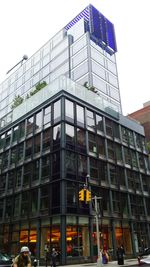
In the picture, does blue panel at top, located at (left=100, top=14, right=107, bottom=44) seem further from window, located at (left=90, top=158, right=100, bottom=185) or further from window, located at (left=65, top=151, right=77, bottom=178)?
window, located at (left=65, top=151, right=77, bottom=178)

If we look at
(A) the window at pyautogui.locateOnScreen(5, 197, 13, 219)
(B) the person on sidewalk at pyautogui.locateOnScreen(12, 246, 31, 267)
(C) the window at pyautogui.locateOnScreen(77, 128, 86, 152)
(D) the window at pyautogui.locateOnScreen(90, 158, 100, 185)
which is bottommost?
(B) the person on sidewalk at pyautogui.locateOnScreen(12, 246, 31, 267)

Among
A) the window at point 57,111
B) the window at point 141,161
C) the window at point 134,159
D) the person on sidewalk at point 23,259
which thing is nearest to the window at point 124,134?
the window at point 134,159

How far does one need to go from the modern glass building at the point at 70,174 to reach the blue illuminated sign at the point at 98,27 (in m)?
29.4

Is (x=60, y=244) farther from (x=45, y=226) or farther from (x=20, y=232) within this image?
(x=20, y=232)

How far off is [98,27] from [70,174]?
1909 inches

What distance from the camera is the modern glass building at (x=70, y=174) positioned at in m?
30.4

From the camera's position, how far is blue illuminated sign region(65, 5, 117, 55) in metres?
66.9

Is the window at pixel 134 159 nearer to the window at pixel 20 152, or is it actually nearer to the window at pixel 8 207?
the window at pixel 20 152

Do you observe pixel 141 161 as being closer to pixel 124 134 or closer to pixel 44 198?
pixel 124 134

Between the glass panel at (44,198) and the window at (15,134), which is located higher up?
the window at (15,134)

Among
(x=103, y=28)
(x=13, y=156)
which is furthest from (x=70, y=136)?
(x=103, y=28)

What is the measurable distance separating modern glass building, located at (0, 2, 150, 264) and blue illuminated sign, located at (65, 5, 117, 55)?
29434 mm

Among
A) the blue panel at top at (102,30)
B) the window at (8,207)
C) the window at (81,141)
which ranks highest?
the blue panel at top at (102,30)

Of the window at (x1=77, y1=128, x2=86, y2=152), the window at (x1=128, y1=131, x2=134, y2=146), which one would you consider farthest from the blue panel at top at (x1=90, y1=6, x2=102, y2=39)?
the window at (x1=77, y1=128, x2=86, y2=152)
